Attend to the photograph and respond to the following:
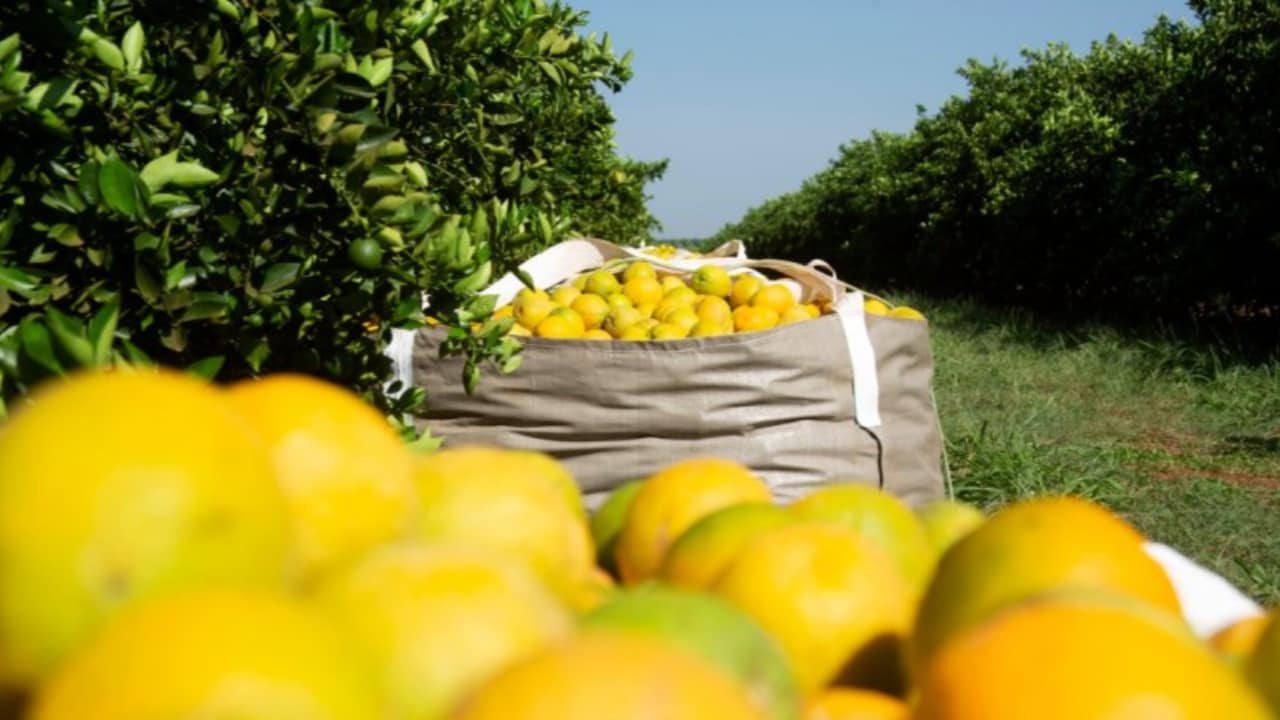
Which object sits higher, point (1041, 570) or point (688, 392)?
point (1041, 570)

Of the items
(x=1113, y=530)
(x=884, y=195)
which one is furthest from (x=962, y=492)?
(x=884, y=195)

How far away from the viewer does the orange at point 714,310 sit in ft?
12.1

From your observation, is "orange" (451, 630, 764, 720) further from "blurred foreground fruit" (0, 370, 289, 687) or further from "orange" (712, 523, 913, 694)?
"orange" (712, 523, 913, 694)

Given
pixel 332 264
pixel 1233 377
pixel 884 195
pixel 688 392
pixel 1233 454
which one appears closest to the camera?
pixel 332 264

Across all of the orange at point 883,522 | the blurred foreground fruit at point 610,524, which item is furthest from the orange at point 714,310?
the orange at point 883,522

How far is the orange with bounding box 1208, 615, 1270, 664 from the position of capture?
2.88 ft

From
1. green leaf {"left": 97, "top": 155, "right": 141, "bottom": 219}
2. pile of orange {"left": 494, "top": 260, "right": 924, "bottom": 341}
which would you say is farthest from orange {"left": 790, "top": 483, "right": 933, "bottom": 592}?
pile of orange {"left": 494, "top": 260, "right": 924, "bottom": 341}

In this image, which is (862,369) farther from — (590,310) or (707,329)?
(590,310)

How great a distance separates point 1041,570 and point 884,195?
15897mm

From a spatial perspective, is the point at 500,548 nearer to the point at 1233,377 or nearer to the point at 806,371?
the point at 806,371

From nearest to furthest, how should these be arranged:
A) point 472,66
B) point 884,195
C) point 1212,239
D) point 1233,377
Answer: point 472,66 < point 1233,377 < point 1212,239 < point 884,195

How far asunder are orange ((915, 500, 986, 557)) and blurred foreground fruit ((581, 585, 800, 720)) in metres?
0.44

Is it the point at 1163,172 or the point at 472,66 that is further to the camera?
the point at 1163,172

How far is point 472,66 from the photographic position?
2887 millimetres
